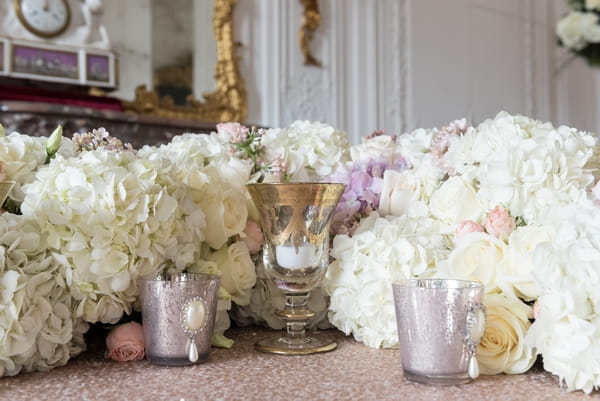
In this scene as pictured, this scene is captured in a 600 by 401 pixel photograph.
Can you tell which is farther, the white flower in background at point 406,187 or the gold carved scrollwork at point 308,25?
the gold carved scrollwork at point 308,25

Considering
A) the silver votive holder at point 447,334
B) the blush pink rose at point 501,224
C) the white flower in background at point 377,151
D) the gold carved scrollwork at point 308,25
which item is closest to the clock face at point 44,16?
the gold carved scrollwork at point 308,25

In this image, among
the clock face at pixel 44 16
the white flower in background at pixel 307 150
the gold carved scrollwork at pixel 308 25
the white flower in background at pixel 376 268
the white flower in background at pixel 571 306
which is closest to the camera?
the white flower in background at pixel 571 306

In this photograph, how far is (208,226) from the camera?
1046 millimetres

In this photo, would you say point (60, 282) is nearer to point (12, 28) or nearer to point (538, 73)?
point (12, 28)

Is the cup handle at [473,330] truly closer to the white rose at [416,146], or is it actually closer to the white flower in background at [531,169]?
the white flower in background at [531,169]

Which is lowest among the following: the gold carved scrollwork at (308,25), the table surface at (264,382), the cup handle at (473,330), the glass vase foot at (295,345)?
the table surface at (264,382)

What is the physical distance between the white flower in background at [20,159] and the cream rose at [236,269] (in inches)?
11.1

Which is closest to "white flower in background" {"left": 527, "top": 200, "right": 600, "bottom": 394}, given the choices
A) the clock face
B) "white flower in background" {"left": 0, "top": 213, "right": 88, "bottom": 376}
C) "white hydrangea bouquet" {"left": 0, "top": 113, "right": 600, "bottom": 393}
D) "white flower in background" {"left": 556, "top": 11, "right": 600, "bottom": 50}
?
"white hydrangea bouquet" {"left": 0, "top": 113, "right": 600, "bottom": 393}

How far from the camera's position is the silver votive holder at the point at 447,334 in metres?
0.77

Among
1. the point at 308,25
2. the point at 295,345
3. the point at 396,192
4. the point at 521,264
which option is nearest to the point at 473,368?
the point at 521,264

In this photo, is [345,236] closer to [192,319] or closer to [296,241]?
[296,241]

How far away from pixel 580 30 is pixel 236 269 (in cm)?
202

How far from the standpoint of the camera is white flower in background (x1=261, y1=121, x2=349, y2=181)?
1198 millimetres

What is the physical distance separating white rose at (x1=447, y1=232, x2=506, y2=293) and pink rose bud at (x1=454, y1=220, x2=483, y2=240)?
0.04 m
